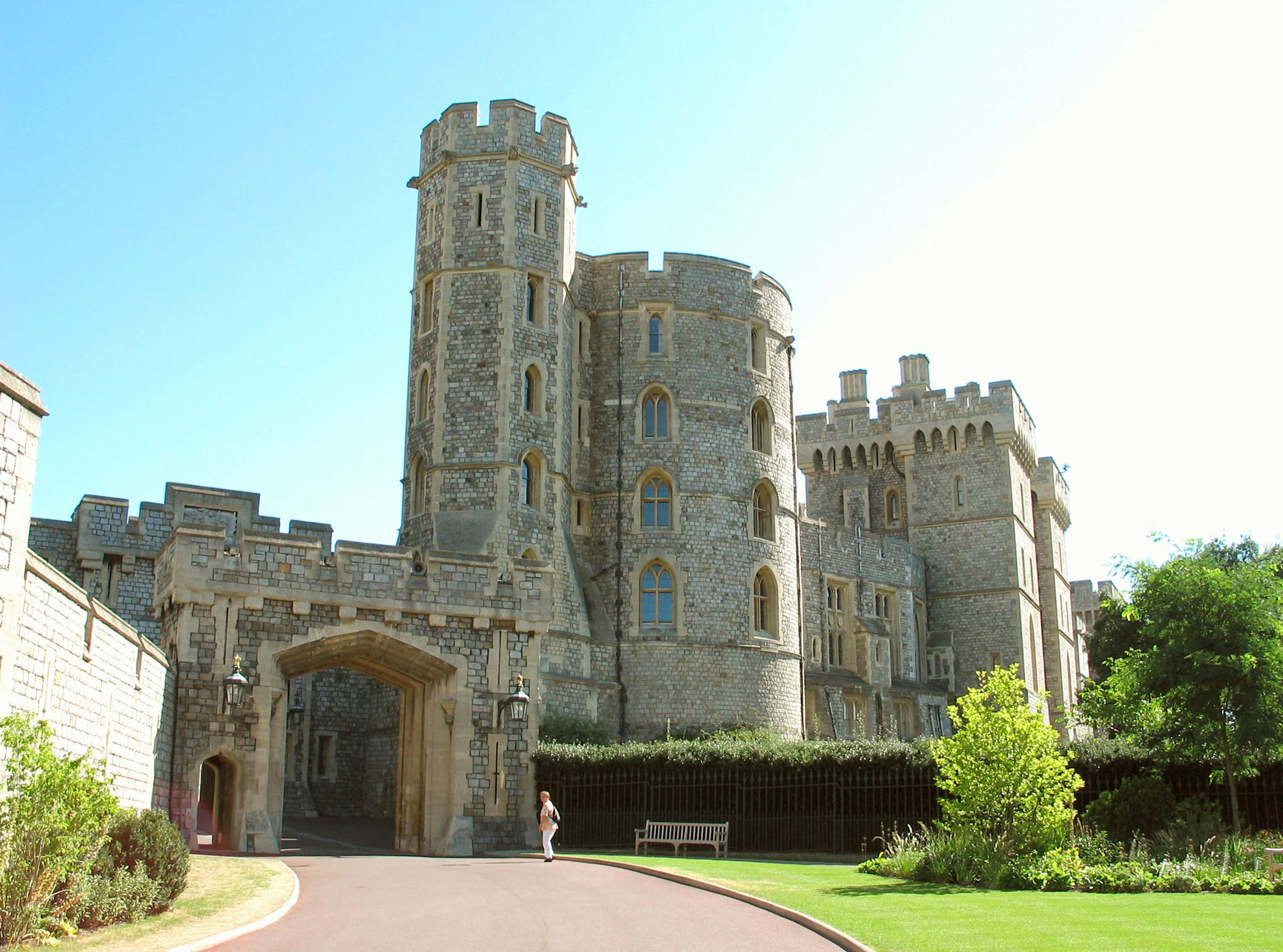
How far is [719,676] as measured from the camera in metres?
30.7


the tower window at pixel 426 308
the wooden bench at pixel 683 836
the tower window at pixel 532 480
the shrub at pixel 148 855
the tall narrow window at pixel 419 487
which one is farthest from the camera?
the tower window at pixel 426 308

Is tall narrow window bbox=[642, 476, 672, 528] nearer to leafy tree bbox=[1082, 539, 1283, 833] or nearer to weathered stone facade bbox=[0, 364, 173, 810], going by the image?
leafy tree bbox=[1082, 539, 1283, 833]

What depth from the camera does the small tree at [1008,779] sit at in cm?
1597

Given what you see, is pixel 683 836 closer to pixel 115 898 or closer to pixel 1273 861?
pixel 1273 861

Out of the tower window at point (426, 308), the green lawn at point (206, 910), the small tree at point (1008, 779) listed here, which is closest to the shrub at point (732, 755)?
the small tree at point (1008, 779)

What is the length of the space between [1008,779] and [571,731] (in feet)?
43.1

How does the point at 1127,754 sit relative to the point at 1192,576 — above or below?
below

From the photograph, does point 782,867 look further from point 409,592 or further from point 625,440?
point 625,440

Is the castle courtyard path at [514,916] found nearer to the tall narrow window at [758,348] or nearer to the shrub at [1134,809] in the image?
the shrub at [1134,809]

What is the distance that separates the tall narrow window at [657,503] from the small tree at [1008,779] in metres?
15.6

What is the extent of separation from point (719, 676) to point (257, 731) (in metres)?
13.4

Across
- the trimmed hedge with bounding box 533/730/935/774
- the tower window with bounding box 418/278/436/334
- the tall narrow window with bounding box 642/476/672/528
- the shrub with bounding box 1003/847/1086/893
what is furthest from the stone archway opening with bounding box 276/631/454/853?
the shrub with bounding box 1003/847/1086/893

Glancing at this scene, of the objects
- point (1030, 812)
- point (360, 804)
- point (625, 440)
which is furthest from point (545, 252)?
point (1030, 812)

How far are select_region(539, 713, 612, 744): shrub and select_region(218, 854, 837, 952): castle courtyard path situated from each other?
32.5 ft
